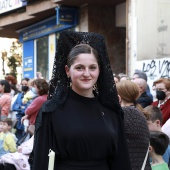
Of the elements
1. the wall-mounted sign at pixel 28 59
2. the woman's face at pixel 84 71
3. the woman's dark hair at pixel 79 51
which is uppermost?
the wall-mounted sign at pixel 28 59

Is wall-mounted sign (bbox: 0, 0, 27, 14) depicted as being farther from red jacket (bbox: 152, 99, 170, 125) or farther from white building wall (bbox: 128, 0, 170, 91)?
red jacket (bbox: 152, 99, 170, 125)

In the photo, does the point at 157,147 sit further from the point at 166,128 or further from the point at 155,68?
the point at 155,68

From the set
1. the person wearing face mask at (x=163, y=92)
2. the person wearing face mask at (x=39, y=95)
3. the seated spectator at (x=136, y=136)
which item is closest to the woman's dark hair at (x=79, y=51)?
the seated spectator at (x=136, y=136)

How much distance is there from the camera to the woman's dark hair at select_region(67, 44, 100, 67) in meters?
2.91

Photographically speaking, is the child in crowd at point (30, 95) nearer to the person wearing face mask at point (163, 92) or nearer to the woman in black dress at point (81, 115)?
the person wearing face mask at point (163, 92)

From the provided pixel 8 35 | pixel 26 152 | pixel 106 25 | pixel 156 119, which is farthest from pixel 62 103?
pixel 8 35

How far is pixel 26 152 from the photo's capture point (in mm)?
5863

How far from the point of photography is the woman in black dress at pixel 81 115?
2.83 meters

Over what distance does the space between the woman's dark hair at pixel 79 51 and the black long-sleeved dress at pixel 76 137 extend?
221mm

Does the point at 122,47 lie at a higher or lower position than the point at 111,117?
higher

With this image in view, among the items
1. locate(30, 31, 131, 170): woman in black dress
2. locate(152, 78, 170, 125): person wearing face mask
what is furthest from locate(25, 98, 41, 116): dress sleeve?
locate(30, 31, 131, 170): woman in black dress

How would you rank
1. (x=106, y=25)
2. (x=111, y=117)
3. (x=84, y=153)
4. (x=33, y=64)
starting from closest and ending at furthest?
1. (x=84, y=153)
2. (x=111, y=117)
3. (x=106, y=25)
4. (x=33, y=64)

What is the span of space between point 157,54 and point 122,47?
485cm

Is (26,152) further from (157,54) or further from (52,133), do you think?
(157,54)
